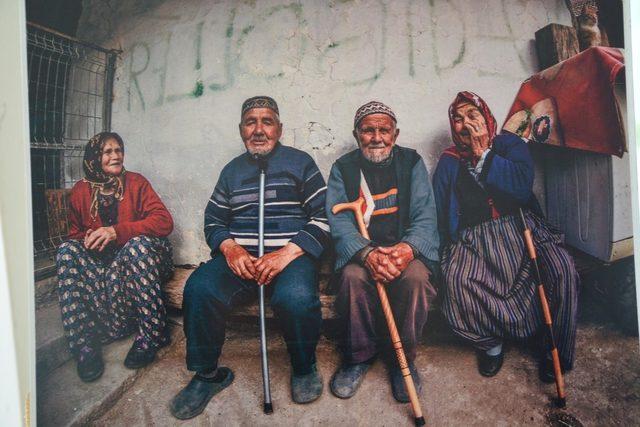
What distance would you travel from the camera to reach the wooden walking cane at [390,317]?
1949mm

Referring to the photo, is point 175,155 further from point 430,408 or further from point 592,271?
point 592,271

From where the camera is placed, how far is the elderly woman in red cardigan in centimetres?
207

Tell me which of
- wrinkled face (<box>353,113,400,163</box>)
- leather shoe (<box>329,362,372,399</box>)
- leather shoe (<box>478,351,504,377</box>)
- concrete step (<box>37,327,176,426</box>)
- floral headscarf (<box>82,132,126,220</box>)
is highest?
wrinkled face (<box>353,113,400,163</box>)

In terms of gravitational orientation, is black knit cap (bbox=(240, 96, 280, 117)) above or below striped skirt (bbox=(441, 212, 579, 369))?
above

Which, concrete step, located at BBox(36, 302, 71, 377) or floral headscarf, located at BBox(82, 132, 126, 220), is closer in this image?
concrete step, located at BBox(36, 302, 71, 377)

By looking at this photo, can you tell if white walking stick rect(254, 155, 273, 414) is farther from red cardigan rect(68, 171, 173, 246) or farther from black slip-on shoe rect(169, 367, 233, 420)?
red cardigan rect(68, 171, 173, 246)

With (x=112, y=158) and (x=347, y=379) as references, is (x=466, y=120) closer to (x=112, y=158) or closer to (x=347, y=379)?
(x=347, y=379)

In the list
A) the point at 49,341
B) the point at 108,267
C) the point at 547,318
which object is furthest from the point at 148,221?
the point at 547,318

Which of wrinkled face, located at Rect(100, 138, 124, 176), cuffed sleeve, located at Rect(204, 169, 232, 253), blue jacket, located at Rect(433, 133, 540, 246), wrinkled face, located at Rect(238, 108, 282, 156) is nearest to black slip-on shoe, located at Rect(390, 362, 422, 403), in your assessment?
blue jacket, located at Rect(433, 133, 540, 246)

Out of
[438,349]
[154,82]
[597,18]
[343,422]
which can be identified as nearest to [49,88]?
[154,82]

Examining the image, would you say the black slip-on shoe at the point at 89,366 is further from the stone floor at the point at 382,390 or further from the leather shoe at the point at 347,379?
the leather shoe at the point at 347,379

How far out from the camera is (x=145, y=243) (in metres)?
2.12

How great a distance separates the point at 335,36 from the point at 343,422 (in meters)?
2.12

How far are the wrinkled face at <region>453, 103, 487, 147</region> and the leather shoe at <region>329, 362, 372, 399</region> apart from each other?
139 centimetres
